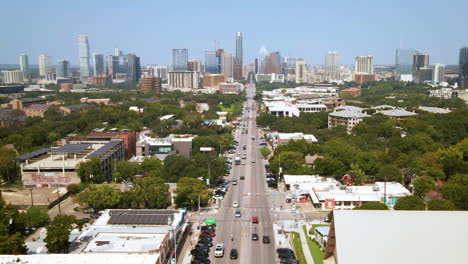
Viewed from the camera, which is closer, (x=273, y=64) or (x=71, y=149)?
(x=71, y=149)

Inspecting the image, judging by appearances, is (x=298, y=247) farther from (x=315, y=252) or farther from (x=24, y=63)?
(x=24, y=63)

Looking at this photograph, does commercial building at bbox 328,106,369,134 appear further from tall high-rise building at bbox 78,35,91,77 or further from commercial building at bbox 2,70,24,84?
tall high-rise building at bbox 78,35,91,77

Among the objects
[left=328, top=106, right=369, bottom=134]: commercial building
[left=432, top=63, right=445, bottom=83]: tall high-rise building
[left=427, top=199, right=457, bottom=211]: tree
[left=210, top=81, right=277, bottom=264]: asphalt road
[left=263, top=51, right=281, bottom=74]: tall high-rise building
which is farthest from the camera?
[left=263, top=51, right=281, bottom=74]: tall high-rise building

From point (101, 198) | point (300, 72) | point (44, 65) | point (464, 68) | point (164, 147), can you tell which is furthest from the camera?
point (44, 65)

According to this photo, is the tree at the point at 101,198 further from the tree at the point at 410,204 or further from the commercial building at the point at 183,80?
the commercial building at the point at 183,80

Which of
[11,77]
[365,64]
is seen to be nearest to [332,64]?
[365,64]

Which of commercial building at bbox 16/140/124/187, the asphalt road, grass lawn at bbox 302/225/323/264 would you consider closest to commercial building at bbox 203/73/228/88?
the asphalt road
